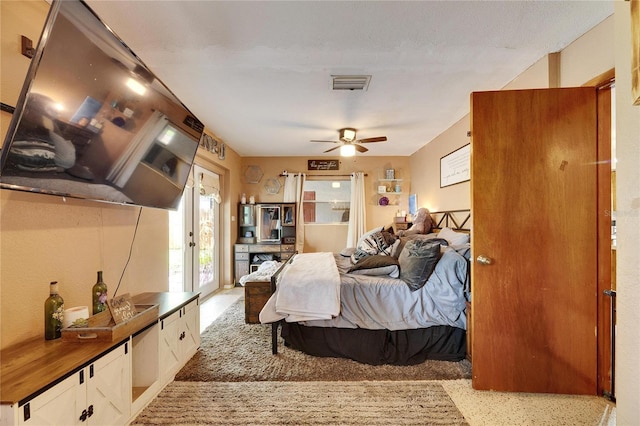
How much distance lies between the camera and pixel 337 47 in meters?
1.90

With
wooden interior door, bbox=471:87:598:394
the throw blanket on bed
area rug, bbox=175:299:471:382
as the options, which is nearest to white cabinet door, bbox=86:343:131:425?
area rug, bbox=175:299:471:382

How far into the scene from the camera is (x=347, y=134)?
3.63 meters

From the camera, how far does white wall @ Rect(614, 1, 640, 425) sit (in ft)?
3.65

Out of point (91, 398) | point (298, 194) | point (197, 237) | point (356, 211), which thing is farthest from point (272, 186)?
point (91, 398)

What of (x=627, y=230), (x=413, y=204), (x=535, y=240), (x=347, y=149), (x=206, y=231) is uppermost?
(x=347, y=149)

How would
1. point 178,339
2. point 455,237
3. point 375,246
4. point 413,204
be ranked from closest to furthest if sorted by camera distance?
point 178,339
point 455,237
point 375,246
point 413,204

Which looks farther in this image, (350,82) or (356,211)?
(356,211)

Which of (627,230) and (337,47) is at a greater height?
(337,47)

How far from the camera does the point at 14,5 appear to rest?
4.43 ft

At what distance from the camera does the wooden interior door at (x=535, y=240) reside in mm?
1790

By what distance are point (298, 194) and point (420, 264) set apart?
10.9 ft

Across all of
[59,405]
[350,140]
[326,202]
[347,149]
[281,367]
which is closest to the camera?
[59,405]

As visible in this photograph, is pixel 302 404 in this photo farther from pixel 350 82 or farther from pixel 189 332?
pixel 350 82

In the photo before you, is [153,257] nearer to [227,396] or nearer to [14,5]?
[227,396]
